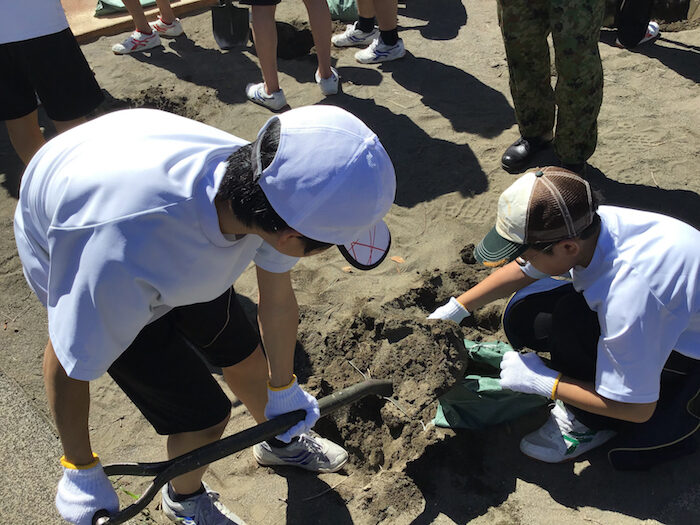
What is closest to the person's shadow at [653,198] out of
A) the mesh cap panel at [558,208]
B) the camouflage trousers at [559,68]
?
the camouflage trousers at [559,68]

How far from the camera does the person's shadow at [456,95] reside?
13.2 feet

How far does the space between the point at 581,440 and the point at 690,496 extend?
0.38m

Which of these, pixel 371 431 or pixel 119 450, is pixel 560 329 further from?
pixel 119 450

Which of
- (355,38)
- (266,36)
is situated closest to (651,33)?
(355,38)

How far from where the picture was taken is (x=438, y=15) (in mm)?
5285

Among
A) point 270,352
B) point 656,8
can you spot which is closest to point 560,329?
point 270,352

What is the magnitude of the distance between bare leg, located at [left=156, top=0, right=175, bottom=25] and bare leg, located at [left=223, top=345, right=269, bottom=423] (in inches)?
159

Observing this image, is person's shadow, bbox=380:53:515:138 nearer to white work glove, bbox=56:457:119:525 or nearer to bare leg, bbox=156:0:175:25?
bare leg, bbox=156:0:175:25

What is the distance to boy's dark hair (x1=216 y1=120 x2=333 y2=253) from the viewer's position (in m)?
1.32

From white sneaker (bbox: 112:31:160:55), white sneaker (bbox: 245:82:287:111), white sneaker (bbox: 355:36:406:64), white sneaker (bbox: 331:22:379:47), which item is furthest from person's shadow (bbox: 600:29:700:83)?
white sneaker (bbox: 112:31:160:55)

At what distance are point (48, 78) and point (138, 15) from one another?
222 centimetres

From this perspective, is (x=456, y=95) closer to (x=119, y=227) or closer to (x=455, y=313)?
(x=455, y=313)

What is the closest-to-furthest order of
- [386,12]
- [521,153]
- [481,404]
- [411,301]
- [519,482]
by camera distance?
[519,482], [481,404], [411,301], [521,153], [386,12]

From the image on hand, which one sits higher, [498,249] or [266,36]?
[266,36]
